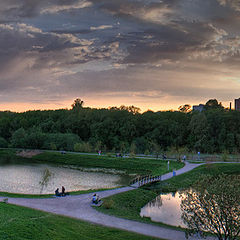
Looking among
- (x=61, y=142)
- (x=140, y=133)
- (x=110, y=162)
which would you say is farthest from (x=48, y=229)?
(x=140, y=133)

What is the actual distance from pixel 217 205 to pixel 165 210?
501 inches

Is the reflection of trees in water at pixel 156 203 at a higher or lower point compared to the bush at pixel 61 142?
lower

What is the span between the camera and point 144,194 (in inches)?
1353

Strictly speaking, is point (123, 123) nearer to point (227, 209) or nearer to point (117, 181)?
point (117, 181)

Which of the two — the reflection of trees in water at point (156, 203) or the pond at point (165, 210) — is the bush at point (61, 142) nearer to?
the pond at point (165, 210)

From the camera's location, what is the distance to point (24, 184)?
41406 millimetres

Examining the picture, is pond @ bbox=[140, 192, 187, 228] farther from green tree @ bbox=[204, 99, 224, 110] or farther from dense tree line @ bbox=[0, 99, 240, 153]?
green tree @ bbox=[204, 99, 224, 110]

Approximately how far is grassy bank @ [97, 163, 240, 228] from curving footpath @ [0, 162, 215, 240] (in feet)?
4.32

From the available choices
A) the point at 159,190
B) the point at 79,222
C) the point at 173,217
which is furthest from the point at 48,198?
the point at 159,190

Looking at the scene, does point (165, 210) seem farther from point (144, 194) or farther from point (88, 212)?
point (88, 212)

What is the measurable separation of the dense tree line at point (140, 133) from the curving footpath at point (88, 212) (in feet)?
150

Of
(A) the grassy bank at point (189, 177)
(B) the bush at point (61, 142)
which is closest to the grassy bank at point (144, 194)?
(A) the grassy bank at point (189, 177)

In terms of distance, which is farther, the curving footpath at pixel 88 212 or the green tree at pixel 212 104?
the green tree at pixel 212 104

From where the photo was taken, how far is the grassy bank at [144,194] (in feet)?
85.7
